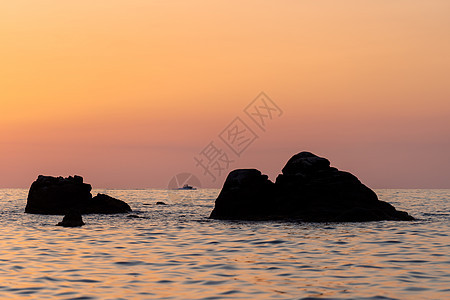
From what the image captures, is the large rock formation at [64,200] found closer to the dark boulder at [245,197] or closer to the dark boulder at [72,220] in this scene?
the dark boulder at [245,197]

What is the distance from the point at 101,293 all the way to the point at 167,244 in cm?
1232

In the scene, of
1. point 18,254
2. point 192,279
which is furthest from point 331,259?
point 18,254

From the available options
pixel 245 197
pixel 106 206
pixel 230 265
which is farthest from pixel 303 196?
pixel 106 206

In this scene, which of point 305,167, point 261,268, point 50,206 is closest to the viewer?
point 261,268

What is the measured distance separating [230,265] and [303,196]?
974 inches

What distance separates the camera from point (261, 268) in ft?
60.4

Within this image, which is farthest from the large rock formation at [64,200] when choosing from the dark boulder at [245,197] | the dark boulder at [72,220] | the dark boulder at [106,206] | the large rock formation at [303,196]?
the dark boulder at [72,220]

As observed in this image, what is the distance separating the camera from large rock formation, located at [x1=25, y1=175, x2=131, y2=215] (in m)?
60.6

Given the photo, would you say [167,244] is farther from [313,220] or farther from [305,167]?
[305,167]

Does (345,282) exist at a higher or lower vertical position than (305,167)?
lower

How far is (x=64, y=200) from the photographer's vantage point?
61.8m

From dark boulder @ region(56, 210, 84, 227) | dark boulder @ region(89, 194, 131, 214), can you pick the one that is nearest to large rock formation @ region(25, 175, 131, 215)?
dark boulder @ region(89, 194, 131, 214)

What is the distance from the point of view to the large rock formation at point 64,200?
6062cm

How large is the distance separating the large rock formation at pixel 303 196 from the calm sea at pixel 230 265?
337 inches
